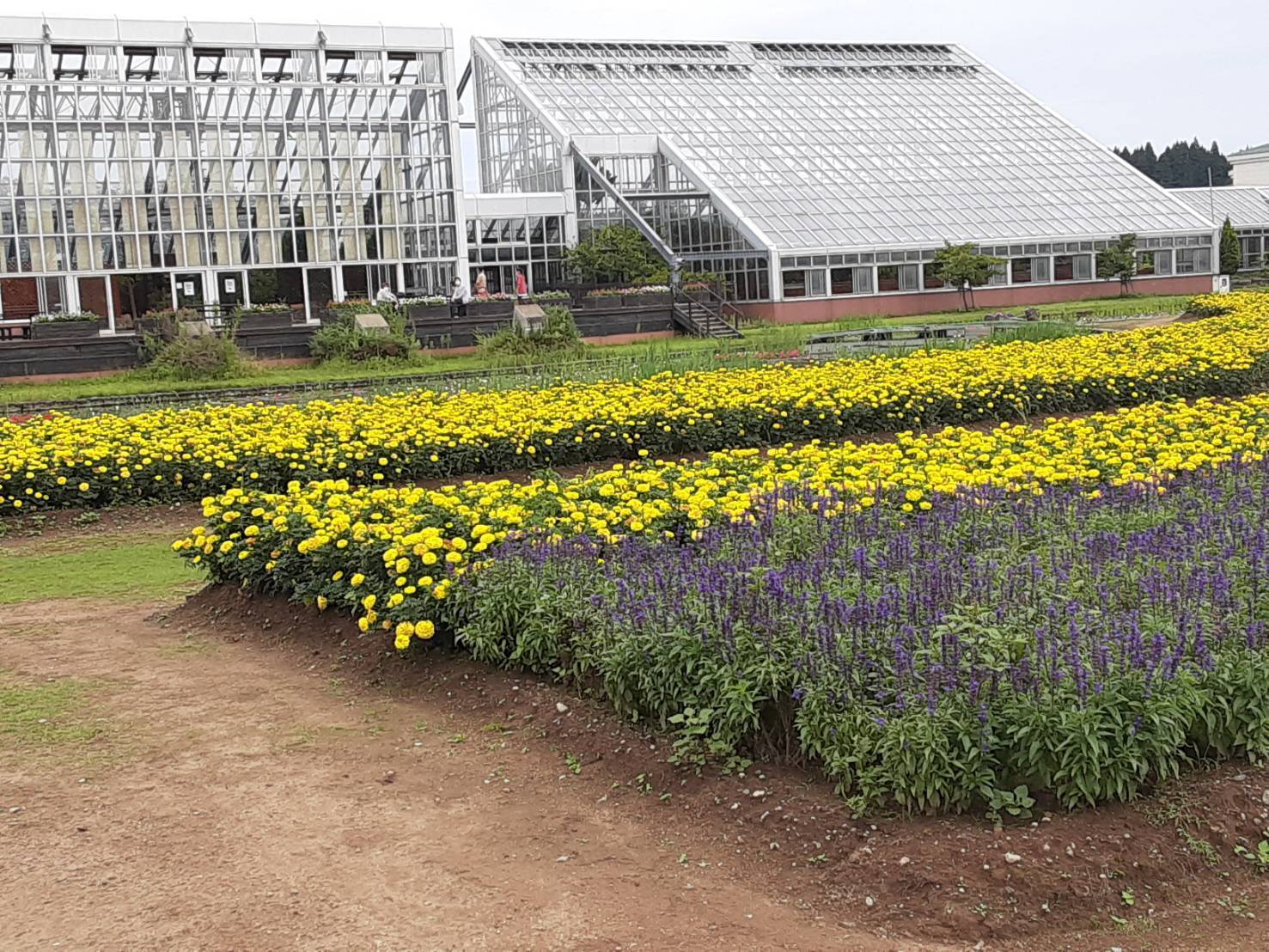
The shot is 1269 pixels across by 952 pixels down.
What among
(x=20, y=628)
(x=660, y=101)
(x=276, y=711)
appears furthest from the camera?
(x=660, y=101)

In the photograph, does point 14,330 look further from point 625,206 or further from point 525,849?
point 525,849

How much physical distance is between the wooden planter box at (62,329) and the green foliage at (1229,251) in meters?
33.1

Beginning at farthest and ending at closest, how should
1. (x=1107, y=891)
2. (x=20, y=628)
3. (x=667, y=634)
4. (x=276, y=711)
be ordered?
(x=20, y=628) < (x=276, y=711) < (x=667, y=634) < (x=1107, y=891)

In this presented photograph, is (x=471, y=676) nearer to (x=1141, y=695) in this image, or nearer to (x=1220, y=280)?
(x=1141, y=695)

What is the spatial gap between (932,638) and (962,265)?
1330 inches

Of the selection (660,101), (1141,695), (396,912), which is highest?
(660,101)

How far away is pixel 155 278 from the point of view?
3759 centimetres

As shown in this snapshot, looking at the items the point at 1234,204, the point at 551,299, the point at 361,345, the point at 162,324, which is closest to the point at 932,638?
the point at 361,345

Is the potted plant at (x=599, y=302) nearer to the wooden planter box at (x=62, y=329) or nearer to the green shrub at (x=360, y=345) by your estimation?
the green shrub at (x=360, y=345)

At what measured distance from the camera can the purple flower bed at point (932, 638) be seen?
4.43 m

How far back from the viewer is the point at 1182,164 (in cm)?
10050

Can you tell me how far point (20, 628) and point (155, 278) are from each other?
102ft

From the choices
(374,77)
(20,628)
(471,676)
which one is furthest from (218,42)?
(471,676)

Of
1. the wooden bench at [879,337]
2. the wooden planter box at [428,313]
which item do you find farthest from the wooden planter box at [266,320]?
the wooden bench at [879,337]
